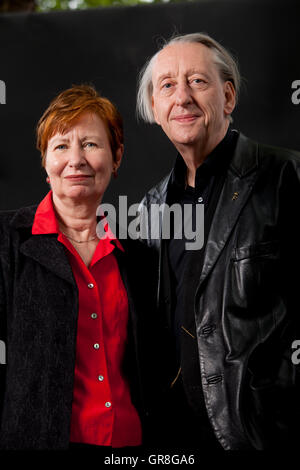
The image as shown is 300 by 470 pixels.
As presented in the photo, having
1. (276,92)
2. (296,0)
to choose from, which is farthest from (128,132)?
(296,0)

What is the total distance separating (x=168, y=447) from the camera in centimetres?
232

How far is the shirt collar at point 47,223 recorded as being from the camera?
2.16 meters

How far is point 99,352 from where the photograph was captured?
81.4 inches

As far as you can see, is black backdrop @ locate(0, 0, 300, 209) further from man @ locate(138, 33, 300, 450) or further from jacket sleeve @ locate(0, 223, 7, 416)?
jacket sleeve @ locate(0, 223, 7, 416)

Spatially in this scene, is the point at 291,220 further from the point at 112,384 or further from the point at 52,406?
the point at 52,406

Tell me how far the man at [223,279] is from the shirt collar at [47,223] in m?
0.26

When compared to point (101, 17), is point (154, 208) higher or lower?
lower

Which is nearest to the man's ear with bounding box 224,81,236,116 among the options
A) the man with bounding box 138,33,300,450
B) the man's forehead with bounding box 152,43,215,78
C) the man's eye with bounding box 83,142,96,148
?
the man with bounding box 138,33,300,450

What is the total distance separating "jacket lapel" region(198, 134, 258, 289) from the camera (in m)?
2.19

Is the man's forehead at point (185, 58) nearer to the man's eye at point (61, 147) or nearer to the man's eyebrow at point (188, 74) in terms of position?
the man's eyebrow at point (188, 74)

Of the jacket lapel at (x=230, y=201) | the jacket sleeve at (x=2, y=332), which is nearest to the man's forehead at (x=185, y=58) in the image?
the jacket lapel at (x=230, y=201)

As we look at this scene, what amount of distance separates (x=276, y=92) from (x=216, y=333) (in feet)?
4.65

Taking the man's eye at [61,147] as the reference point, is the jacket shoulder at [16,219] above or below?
below

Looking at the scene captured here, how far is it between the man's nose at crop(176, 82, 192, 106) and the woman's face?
0.34 meters
